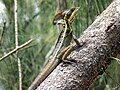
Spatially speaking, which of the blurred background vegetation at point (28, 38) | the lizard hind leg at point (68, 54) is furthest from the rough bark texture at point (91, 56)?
the blurred background vegetation at point (28, 38)

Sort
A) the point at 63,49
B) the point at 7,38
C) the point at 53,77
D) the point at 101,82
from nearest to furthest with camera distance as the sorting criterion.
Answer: the point at 53,77 < the point at 63,49 < the point at 101,82 < the point at 7,38

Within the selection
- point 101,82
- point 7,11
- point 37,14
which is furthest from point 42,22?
point 101,82

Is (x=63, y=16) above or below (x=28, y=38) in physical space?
above

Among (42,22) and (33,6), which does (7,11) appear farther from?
(42,22)

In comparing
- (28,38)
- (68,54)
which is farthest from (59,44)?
(28,38)

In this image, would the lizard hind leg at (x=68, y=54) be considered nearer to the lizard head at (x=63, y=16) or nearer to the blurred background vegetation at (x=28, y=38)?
the lizard head at (x=63, y=16)

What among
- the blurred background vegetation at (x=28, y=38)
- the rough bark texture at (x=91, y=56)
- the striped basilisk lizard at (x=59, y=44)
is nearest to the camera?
the rough bark texture at (x=91, y=56)

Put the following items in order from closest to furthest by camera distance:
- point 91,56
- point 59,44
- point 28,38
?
point 91,56
point 59,44
point 28,38

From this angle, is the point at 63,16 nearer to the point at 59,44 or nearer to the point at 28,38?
the point at 59,44
